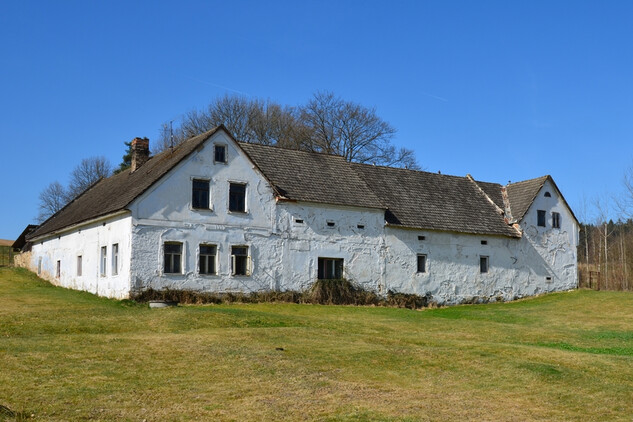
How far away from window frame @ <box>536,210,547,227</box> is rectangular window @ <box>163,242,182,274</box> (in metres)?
19.8

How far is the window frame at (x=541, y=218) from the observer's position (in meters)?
40.5

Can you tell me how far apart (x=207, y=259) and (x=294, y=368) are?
52.8 feet

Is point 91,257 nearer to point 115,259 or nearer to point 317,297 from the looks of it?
point 115,259

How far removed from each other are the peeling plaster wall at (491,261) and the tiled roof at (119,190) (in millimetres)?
10505

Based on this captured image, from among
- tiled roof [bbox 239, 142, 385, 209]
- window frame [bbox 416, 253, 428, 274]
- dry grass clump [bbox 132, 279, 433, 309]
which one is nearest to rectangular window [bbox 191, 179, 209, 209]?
tiled roof [bbox 239, 142, 385, 209]

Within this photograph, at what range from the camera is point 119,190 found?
115 feet

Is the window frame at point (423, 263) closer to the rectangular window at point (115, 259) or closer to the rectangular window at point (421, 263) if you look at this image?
the rectangular window at point (421, 263)

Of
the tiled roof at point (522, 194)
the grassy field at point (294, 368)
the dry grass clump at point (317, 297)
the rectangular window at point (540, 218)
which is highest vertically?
the tiled roof at point (522, 194)

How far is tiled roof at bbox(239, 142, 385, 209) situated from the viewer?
3403 cm

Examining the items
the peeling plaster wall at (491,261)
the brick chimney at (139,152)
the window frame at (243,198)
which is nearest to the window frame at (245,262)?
the window frame at (243,198)

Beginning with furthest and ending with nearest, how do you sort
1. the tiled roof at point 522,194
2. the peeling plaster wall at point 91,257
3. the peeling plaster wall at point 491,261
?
the tiled roof at point 522,194 < the peeling plaster wall at point 491,261 < the peeling plaster wall at point 91,257

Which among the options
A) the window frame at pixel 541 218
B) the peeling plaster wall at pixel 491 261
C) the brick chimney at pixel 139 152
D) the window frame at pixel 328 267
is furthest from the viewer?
the window frame at pixel 541 218

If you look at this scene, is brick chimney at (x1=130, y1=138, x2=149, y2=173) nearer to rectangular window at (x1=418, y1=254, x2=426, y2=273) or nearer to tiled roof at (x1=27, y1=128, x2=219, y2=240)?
tiled roof at (x1=27, y1=128, x2=219, y2=240)

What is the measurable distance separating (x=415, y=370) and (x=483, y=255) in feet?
74.9
